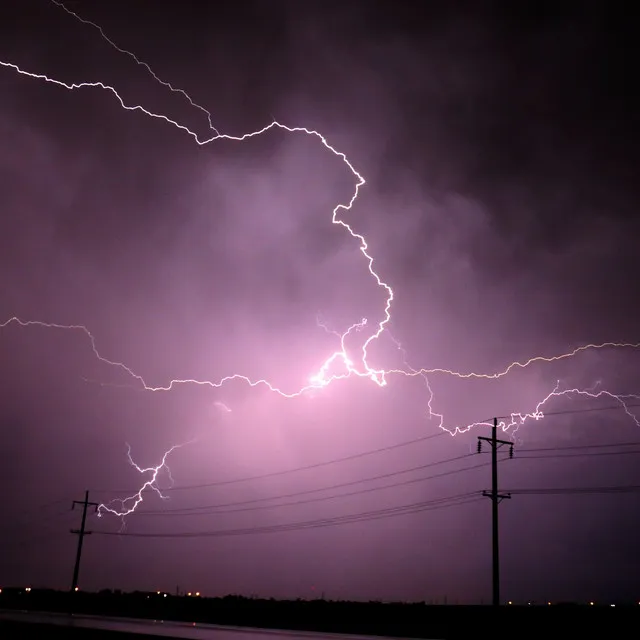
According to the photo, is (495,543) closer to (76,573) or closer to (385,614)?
(385,614)

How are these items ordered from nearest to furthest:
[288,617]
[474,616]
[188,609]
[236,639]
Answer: [236,639] → [474,616] → [288,617] → [188,609]

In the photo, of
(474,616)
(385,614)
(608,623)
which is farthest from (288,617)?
(608,623)

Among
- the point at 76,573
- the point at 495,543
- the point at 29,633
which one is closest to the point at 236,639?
the point at 29,633

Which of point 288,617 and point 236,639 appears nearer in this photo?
point 236,639

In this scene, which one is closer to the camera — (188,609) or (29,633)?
(29,633)

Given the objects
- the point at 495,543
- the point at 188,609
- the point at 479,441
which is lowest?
the point at 188,609

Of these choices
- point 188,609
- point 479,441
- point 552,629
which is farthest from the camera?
point 188,609

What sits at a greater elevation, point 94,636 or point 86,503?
point 86,503

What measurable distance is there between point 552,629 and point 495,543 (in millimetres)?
2907

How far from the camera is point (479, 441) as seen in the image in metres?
26.8

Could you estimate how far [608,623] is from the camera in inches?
842

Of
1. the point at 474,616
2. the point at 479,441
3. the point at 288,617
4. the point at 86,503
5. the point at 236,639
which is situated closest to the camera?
the point at 236,639

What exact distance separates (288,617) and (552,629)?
1285cm

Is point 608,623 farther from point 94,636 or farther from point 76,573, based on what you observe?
point 76,573
